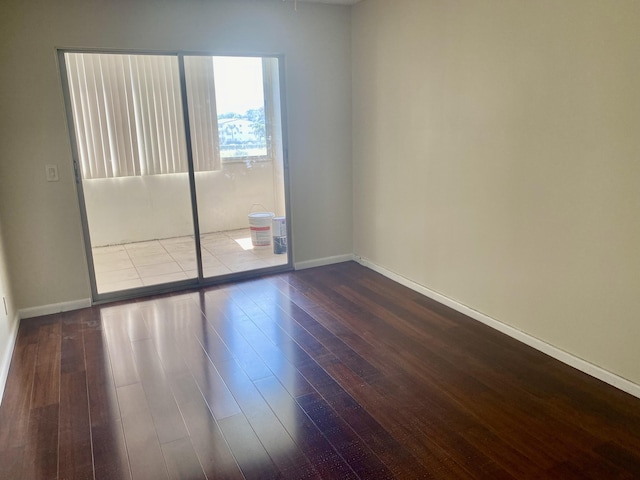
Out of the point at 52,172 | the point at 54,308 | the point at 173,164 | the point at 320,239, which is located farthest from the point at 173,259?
the point at 320,239

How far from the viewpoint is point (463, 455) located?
2.17 m

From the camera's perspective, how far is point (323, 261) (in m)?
Result: 5.17

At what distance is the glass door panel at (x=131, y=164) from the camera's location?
4.01 metres

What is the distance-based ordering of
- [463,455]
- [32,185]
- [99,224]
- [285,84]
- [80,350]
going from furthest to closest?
[285,84] → [99,224] → [32,185] → [80,350] → [463,455]

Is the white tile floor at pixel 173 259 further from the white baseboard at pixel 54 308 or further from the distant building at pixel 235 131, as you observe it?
the distant building at pixel 235 131

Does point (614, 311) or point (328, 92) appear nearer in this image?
point (614, 311)

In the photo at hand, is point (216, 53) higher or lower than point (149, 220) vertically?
higher

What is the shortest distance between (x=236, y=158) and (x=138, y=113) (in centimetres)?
94

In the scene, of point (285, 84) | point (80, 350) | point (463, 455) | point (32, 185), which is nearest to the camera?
point (463, 455)

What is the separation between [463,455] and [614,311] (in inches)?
48.3

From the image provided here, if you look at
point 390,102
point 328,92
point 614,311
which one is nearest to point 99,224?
point 328,92

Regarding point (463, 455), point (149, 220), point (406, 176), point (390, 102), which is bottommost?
point (463, 455)

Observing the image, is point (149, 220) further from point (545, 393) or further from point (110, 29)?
point (545, 393)

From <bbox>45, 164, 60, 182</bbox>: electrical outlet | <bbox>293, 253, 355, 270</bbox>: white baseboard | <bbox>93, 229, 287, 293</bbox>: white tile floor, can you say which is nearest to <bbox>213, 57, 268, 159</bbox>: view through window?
<bbox>93, 229, 287, 293</bbox>: white tile floor
